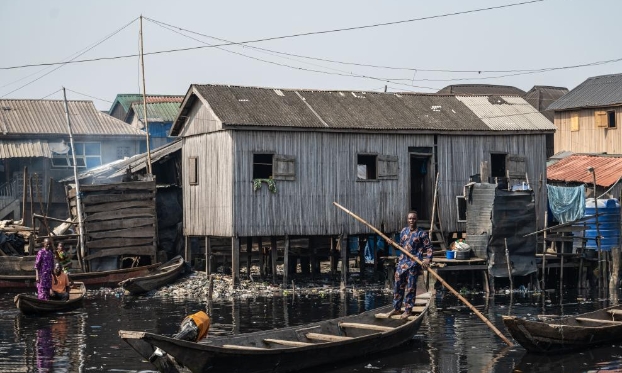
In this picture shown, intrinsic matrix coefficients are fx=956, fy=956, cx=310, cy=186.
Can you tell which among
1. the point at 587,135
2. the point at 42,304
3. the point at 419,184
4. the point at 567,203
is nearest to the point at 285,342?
the point at 42,304

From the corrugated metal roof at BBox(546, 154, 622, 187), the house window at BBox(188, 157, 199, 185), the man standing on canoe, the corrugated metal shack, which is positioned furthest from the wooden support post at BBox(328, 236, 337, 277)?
the man standing on canoe

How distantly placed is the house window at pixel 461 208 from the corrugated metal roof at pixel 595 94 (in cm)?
1394

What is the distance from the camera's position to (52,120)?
Result: 44.3m

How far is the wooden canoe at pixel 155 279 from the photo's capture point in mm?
27234

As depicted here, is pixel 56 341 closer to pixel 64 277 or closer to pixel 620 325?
pixel 64 277

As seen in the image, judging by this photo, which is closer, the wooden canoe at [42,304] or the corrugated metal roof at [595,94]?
the wooden canoe at [42,304]

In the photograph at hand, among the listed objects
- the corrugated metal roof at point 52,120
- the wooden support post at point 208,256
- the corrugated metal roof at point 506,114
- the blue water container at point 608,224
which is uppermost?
the corrugated metal roof at point 52,120

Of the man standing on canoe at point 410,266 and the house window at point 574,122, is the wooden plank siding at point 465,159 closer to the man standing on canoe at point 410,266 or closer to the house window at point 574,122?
the man standing on canoe at point 410,266

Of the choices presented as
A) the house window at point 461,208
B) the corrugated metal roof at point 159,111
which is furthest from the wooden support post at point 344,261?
the corrugated metal roof at point 159,111

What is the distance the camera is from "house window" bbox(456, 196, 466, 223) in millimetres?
30203

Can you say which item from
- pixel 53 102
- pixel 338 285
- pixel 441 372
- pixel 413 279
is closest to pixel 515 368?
pixel 441 372

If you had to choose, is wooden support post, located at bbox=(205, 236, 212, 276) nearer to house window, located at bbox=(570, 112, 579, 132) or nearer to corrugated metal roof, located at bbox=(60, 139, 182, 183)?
corrugated metal roof, located at bbox=(60, 139, 182, 183)

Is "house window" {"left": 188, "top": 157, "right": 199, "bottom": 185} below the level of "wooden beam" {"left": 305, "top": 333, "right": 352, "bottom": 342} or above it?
above

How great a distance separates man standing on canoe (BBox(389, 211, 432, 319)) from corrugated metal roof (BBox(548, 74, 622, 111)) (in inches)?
995
